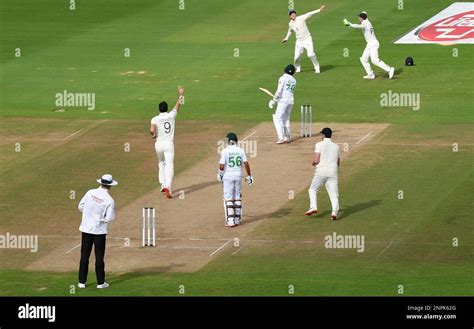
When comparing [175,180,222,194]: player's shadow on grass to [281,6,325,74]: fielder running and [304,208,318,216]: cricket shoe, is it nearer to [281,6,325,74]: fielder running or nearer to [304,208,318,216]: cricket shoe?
[304,208,318,216]: cricket shoe

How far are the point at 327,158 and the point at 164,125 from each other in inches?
183

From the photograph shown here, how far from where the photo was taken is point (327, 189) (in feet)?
110

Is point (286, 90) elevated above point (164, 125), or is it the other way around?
point (286, 90)

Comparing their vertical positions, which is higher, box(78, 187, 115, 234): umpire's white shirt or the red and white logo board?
the red and white logo board

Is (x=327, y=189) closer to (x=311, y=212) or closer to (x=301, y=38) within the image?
(x=311, y=212)

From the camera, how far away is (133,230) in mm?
33094

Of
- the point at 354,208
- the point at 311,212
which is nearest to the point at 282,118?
the point at 354,208

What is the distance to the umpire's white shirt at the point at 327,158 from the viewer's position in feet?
109

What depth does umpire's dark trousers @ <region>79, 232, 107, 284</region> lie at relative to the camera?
28578mm

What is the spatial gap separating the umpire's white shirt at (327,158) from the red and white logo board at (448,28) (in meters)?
21.4

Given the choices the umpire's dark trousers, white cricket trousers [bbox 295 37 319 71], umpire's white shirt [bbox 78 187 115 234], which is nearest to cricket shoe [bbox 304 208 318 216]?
umpire's white shirt [bbox 78 187 115 234]

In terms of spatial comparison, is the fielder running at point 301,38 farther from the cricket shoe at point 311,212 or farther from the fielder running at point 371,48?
the cricket shoe at point 311,212

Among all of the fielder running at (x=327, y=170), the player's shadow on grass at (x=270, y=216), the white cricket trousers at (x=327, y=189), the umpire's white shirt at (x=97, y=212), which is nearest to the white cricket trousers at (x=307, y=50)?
the player's shadow on grass at (x=270, y=216)
